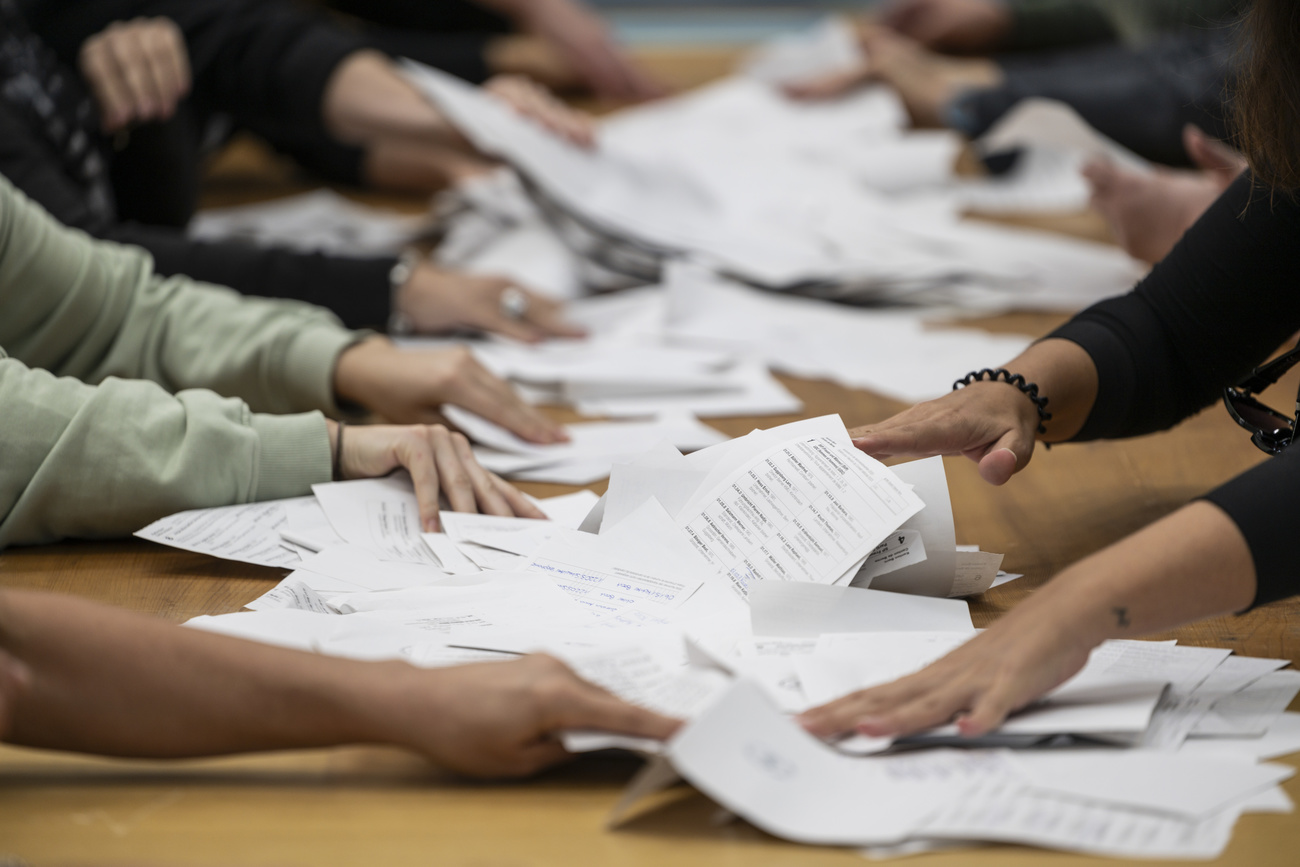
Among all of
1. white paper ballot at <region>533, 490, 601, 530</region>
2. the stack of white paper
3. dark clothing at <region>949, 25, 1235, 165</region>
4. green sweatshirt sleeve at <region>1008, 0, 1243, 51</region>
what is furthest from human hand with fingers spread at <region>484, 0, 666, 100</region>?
white paper ballot at <region>533, 490, 601, 530</region>

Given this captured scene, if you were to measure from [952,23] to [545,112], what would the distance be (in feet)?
4.70

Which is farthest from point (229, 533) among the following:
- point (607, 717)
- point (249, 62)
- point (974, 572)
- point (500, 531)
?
point (249, 62)

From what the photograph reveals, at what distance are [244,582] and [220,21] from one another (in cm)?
125

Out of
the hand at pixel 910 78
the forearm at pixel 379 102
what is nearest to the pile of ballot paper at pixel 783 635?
the forearm at pixel 379 102

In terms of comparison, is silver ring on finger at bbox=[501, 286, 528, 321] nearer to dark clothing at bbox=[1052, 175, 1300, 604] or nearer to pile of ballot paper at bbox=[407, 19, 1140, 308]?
pile of ballot paper at bbox=[407, 19, 1140, 308]

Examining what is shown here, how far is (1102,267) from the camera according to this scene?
1.62 meters

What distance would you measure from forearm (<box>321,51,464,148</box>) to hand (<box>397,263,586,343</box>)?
1.67 ft

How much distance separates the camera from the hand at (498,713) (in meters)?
0.59

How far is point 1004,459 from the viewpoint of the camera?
0.81 m

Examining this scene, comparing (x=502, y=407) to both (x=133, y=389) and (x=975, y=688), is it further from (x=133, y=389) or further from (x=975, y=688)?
(x=975, y=688)

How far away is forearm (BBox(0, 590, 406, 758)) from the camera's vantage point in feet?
1.96

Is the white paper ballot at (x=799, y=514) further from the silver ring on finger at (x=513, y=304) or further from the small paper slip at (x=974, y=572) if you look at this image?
the silver ring on finger at (x=513, y=304)

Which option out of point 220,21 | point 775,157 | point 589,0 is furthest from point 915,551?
point 589,0

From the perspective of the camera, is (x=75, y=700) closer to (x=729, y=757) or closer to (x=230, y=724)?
(x=230, y=724)
